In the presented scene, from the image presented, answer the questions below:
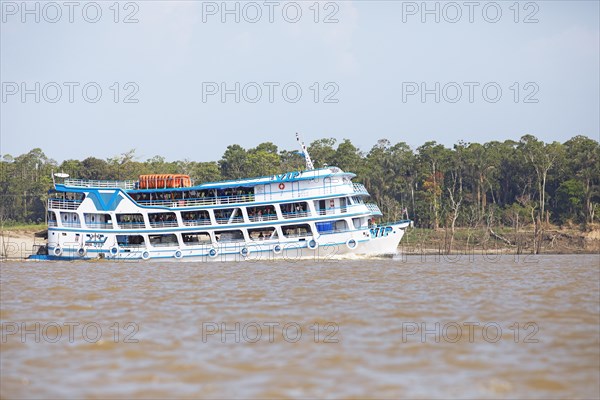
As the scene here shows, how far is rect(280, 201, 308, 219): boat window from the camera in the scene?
40562mm

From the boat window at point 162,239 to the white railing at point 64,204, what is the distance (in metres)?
4.79

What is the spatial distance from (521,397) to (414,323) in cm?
541

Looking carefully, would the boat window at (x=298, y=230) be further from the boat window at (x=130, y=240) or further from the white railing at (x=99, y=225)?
the white railing at (x=99, y=225)

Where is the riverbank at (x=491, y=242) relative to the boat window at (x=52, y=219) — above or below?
below

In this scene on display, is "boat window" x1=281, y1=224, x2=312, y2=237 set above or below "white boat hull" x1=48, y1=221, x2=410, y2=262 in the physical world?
above

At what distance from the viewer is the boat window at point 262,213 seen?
40812 mm

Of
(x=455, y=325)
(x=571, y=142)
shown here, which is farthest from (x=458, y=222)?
(x=455, y=325)

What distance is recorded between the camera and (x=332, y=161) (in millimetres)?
83125

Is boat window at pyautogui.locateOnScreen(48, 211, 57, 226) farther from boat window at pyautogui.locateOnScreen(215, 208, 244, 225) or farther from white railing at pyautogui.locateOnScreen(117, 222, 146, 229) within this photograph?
boat window at pyautogui.locateOnScreen(215, 208, 244, 225)

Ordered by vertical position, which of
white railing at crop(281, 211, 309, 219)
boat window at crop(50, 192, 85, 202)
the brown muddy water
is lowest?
the brown muddy water

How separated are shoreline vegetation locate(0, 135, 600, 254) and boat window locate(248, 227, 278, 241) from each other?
19.3 metres

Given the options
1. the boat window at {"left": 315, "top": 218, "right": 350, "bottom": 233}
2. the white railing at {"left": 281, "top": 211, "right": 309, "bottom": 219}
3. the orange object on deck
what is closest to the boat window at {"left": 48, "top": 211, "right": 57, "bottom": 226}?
the orange object on deck

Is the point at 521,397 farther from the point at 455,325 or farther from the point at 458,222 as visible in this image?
the point at 458,222

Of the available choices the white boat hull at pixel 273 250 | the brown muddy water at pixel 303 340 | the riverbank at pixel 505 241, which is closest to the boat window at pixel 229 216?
the white boat hull at pixel 273 250
